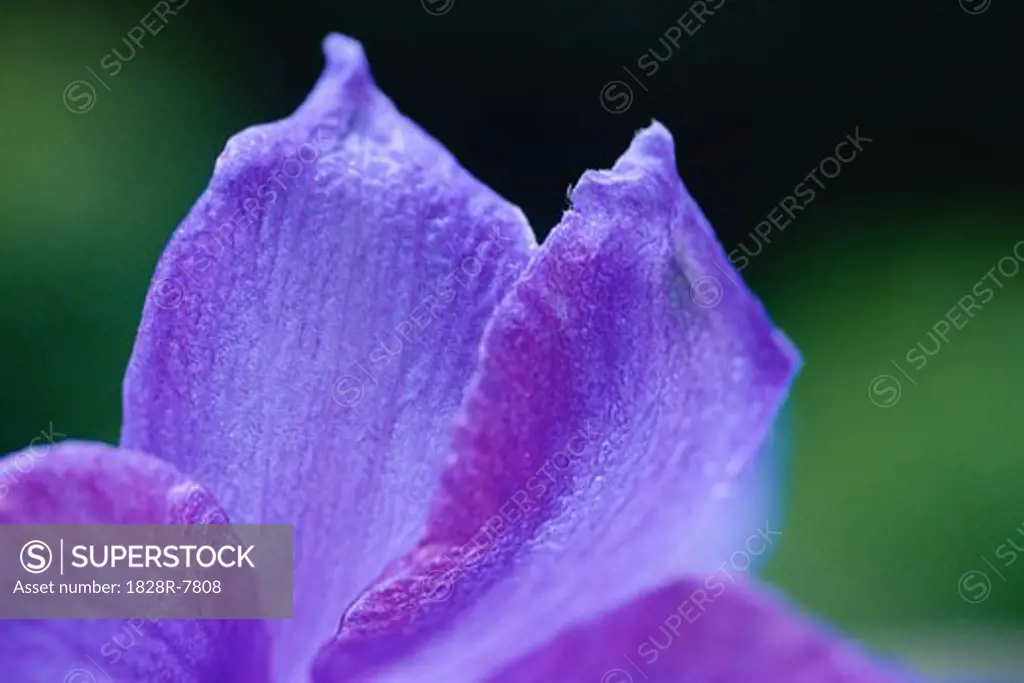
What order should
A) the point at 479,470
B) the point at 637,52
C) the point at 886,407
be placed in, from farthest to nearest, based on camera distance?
the point at 637,52 → the point at 886,407 → the point at 479,470

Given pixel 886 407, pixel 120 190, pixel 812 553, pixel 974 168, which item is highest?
pixel 974 168

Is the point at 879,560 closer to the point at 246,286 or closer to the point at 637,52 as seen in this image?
the point at 637,52

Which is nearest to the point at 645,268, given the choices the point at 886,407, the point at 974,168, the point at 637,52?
the point at 886,407
